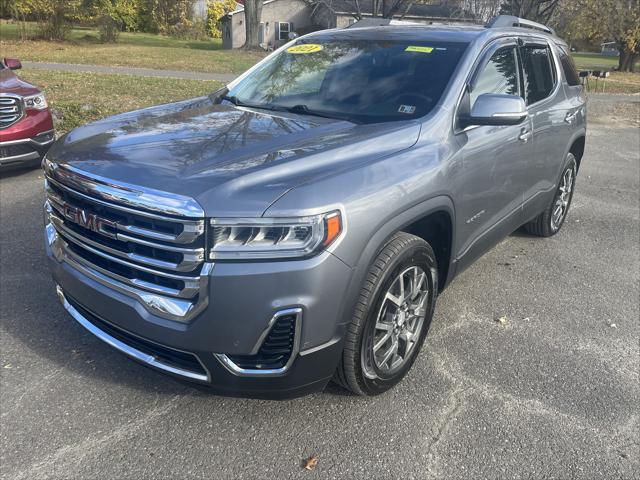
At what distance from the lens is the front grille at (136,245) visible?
89.0 inches

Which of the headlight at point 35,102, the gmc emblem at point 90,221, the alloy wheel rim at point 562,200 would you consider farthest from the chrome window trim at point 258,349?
the headlight at point 35,102

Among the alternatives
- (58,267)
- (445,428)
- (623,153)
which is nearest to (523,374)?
(445,428)

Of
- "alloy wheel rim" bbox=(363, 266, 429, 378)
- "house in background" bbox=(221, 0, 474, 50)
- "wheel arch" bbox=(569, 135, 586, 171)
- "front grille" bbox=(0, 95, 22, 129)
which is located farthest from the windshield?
"house in background" bbox=(221, 0, 474, 50)

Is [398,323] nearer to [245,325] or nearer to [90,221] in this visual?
[245,325]

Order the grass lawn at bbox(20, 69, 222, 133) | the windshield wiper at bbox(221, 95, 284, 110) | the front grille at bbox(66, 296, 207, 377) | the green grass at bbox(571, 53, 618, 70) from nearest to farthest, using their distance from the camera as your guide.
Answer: the front grille at bbox(66, 296, 207, 377) < the windshield wiper at bbox(221, 95, 284, 110) < the grass lawn at bbox(20, 69, 222, 133) < the green grass at bbox(571, 53, 618, 70)

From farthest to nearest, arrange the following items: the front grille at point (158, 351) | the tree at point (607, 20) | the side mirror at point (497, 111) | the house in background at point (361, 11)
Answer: the house in background at point (361, 11) → the tree at point (607, 20) → the side mirror at point (497, 111) → the front grille at point (158, 351)

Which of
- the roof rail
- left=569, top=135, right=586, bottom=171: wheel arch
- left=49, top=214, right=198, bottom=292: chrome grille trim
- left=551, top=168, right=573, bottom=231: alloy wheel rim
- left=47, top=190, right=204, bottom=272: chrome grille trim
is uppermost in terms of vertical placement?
the roof rail

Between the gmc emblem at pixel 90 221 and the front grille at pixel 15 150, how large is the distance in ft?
14.1

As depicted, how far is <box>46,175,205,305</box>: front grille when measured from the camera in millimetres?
2262

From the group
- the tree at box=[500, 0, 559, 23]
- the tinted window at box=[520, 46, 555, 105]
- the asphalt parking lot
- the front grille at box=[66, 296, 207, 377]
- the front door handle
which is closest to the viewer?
the front grille at box=[66, 296, 207, 377]

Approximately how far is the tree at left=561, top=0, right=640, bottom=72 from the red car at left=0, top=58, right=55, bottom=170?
105ft

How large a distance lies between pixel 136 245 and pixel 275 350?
30.1 inches

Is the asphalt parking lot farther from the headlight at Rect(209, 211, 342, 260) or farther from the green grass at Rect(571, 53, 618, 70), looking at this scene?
Result: the green grass at Rect(571, 53, 618, 70)

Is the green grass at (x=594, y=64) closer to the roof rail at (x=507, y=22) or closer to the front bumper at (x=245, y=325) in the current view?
the roof rail at (x=507, y=22)
